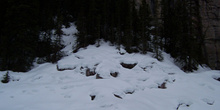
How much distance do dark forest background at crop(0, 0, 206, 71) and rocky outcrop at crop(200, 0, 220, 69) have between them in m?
1.96

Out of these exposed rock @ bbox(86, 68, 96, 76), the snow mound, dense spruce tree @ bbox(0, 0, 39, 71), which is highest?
dense spruce tree @ bbox(0, 0, 39, 71)

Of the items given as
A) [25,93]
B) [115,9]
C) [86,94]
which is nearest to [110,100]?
[86,94]

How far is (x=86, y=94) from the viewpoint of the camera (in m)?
7.07

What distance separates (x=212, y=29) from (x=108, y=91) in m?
26.2

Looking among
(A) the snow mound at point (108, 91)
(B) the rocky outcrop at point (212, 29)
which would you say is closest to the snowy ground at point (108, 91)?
(A) the snow mound at point (108, 91)

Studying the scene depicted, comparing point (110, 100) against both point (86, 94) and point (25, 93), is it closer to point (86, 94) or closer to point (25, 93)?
point (86, 94)

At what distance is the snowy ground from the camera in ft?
19.5

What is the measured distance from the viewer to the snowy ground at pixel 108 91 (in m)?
5.94

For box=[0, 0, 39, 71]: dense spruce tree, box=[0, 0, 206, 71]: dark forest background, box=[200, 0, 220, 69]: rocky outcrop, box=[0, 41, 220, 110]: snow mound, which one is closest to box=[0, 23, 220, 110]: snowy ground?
box=[0, 41, 220, 110]: snow mound

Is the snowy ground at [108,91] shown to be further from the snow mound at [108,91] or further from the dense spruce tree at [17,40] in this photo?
the dense spruce tree at [17,40]

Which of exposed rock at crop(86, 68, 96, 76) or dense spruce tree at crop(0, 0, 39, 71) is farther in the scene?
dense spruce tree at crop(0, 0, 39, 71)

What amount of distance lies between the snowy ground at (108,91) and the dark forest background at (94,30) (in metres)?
3.70

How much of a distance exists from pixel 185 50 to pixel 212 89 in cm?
742

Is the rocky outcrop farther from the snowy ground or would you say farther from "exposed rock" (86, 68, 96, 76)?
"exposed rock" (86, 68, 96, 76)
